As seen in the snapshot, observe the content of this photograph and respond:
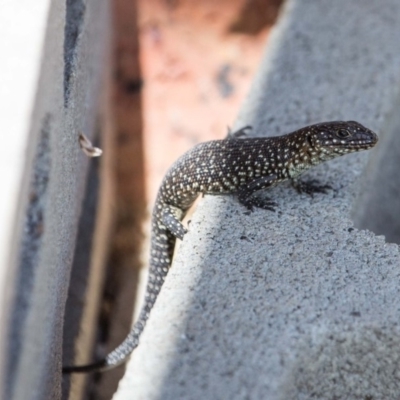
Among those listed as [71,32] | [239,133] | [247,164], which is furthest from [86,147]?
[239,133]

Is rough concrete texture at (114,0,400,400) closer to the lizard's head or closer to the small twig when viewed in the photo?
the lizard's head

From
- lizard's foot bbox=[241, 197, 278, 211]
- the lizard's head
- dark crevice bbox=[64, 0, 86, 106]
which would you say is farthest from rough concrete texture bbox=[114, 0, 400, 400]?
dark crevice bbox=[64, 0, 86, 106]

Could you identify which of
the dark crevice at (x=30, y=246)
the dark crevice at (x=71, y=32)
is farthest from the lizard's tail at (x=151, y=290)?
the dark crevice at (x=30, y=246)

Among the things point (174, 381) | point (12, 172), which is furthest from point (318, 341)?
point (12, 172)

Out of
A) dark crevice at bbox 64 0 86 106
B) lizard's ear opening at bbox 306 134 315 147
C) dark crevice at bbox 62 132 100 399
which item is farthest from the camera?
dark crevice at bbox 62 132 100 399

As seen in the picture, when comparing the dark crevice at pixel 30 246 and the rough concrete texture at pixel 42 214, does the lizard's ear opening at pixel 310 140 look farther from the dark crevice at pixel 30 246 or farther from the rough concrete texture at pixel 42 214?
the dark crevice at pixel 30 246

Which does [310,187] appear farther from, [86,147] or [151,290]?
[86,147]

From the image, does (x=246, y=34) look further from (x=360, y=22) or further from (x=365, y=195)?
(x=365, y=195)
